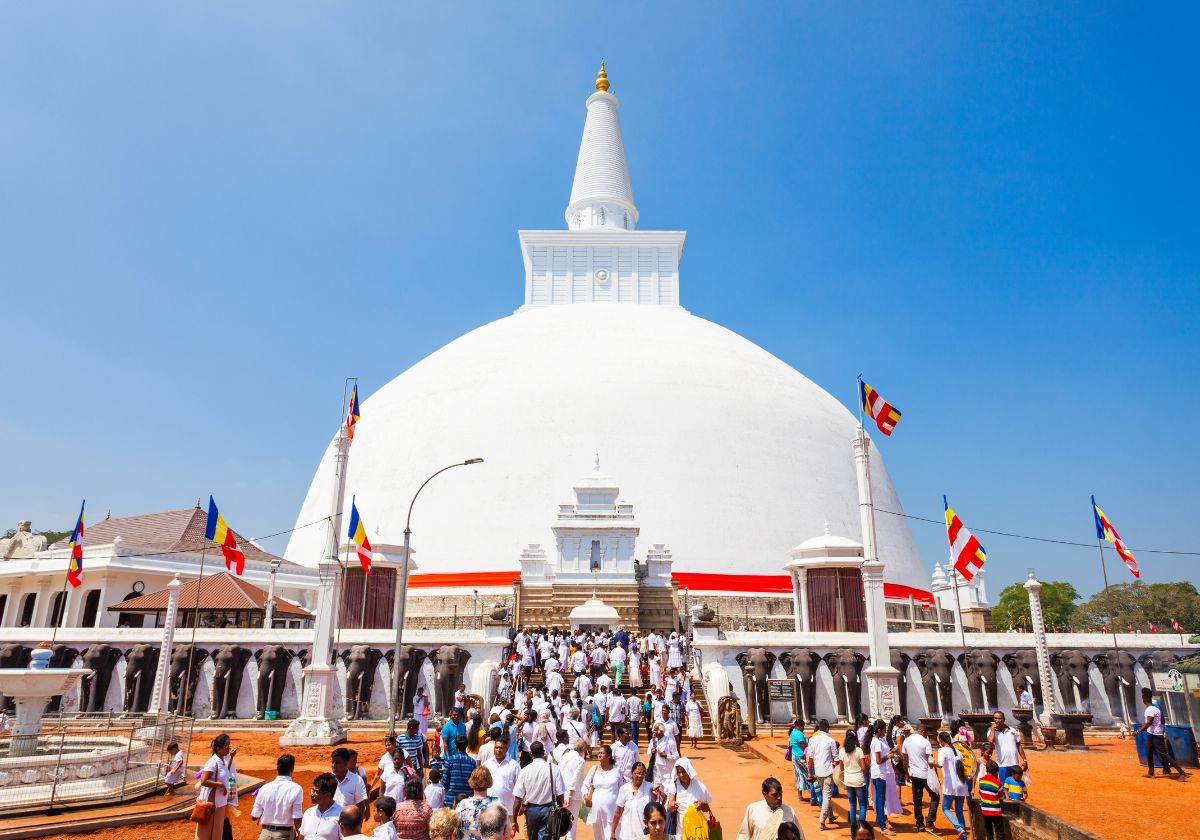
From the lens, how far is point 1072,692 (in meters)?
20.7

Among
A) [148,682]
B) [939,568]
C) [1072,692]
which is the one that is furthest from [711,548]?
[148,682]

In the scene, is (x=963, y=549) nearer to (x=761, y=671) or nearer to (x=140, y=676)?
(x=761, y=671)

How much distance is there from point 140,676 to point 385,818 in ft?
61.5

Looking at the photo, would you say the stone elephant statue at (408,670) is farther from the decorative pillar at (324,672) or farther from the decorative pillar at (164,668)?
the decorative pillar at (164,668)

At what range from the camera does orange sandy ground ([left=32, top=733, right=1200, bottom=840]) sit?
35.0ft

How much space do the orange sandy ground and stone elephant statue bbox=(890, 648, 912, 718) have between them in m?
3.78

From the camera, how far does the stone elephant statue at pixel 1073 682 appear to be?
2070 cm

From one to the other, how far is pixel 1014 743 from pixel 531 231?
141 feet

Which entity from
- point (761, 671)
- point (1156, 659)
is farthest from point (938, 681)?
point (1156, 659)

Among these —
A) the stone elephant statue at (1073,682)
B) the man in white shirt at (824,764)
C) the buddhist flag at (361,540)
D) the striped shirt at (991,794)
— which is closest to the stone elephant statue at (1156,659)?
the stone elephant statue at (1073,682)

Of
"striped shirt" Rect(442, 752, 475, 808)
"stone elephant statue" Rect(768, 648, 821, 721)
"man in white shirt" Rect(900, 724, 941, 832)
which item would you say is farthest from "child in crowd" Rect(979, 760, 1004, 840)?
"stone elephant statue" Rect(768, 648, 821, 721)

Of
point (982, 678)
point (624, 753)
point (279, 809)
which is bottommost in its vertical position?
point (279, 809)

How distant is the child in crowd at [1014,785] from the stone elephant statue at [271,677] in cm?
1781

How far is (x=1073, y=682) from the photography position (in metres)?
20.8
